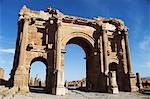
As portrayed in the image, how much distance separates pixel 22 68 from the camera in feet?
46.5

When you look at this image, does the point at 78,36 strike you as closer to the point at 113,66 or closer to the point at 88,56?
the point at 88,56

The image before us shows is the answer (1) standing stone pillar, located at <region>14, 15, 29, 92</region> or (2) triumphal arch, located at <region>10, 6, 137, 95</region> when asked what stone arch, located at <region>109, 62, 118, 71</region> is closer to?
(2) triumphal arch, located at <region>10, 6, 137, 95</region>

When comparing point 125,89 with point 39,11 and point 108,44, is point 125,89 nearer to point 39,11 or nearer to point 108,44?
point 108,44

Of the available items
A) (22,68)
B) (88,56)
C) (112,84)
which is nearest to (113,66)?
(88,56)

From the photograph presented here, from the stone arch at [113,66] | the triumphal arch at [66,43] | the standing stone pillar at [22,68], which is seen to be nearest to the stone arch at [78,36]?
the triumphal arch at [66,43]

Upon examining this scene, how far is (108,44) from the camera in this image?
18594 mm

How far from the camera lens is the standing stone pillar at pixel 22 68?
44.7 ft

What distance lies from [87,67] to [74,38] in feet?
11.1

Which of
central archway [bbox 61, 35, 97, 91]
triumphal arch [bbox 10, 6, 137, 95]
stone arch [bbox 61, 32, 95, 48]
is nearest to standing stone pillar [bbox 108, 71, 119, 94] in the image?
triumphal arch [bbox 10, 6, 137, 95]

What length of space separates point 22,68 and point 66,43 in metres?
4.88

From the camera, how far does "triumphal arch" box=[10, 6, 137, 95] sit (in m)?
14.9

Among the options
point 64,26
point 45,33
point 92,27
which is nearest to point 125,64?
point 92,27

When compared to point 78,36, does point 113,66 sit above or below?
below

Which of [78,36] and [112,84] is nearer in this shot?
[112,84]
